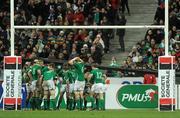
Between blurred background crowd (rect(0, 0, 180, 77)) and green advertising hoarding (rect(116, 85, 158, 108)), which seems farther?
blurred background crowd (rect(0, 0, 180, 77))

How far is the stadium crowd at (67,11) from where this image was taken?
33.8 m

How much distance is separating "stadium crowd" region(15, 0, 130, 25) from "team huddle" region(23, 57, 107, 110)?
5.37 meters

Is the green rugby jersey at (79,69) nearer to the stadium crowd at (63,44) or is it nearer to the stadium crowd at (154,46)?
the stadium crowd at (63,44)

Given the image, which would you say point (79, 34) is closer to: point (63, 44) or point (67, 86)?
point (63, 44)

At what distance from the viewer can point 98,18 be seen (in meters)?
33.7

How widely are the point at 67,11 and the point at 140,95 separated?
→ 262 inches

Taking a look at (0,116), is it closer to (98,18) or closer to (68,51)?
(68,51)

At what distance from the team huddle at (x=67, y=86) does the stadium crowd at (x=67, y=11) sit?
5369mm

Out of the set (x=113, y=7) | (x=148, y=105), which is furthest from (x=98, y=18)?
(x=148, y=105)

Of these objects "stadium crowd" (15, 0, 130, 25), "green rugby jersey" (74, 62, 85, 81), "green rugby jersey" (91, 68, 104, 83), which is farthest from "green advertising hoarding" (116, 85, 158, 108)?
"stadium crowd" (15, 0, 130, 25)

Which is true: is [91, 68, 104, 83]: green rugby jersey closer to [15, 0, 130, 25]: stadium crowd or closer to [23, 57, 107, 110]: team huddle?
[23, 57, 107, 110]: team huddle

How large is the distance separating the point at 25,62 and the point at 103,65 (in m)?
3.25

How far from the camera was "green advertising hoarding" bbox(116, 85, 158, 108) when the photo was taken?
2944 cm

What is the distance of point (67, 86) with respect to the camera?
1110 inches
